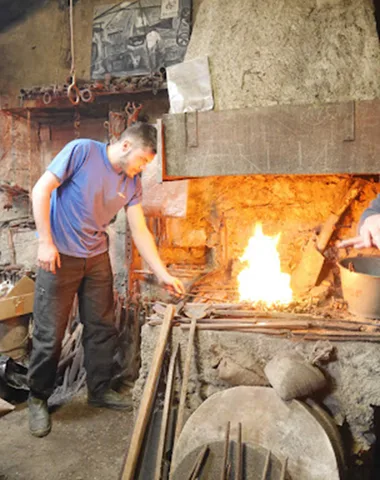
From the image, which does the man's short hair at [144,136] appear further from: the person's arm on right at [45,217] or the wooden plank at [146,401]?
the wooden plank at [146,401]

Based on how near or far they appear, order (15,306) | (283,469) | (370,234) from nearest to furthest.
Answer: (370,234) → (283,469) → (15,306)

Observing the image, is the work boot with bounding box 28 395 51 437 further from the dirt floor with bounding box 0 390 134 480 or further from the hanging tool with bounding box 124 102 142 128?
the hanging tool with bounding box 124 102 142 128

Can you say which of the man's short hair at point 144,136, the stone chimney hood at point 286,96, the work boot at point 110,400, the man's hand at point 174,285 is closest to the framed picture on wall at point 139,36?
the stone chimney hood at point 286,96

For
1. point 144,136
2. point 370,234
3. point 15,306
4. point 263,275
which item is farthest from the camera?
point 15,306

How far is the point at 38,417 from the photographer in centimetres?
326

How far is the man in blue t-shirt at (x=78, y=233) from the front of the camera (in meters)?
3.04

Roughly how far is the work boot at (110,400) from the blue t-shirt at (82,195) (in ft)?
4.10

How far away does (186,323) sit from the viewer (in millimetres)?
2803

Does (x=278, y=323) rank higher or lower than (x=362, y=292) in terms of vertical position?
lower

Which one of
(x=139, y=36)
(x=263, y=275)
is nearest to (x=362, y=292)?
(x=263, y=275)

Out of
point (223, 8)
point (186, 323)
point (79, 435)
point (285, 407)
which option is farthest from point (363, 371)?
point (223, 8)

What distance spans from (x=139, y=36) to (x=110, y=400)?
3.70 meters

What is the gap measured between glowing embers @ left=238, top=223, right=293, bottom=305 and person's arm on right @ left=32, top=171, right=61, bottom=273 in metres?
1.45

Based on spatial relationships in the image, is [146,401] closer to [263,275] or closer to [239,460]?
[239,460]
